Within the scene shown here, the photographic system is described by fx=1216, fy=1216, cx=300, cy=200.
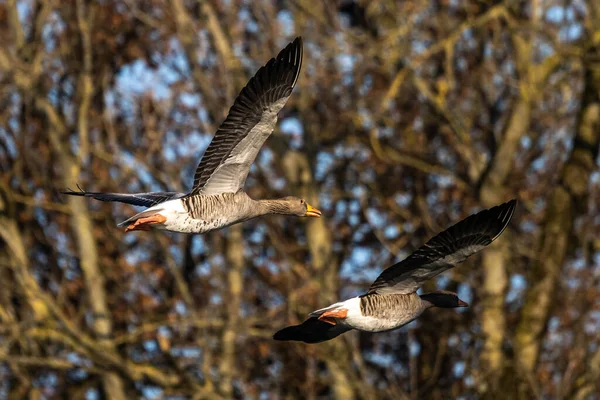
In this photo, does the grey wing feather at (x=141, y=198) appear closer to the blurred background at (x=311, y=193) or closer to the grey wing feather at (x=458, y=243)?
the grey wing feather at (x=458, y=243)

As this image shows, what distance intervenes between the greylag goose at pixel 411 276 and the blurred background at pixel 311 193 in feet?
21.9

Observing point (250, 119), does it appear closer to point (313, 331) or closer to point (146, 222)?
point (146, 222)

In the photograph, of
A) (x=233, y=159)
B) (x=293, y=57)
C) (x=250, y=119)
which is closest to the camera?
(x=293, y=57)

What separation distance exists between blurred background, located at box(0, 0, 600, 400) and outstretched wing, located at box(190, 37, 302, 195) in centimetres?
690

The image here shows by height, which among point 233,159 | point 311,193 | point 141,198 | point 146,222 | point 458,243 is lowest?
point 458,243

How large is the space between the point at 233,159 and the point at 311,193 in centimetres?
921

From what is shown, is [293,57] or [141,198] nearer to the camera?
[293,57]

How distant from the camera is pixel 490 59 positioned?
2011 centimetres

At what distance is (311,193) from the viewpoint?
1842 cm

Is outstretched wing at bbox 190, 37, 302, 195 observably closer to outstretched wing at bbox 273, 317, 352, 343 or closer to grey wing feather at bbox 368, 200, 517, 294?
outstretched wing at bbox 273, 317, 352, 343

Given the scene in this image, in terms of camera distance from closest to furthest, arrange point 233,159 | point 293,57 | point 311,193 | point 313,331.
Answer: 1. point 293,57
2. point 233,159
3. point 313,331
4. point 311,193

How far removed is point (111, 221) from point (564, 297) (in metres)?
7.48

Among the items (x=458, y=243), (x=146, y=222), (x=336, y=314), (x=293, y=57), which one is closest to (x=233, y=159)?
(x=146, y=222)

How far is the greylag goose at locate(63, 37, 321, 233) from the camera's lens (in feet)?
29.5
